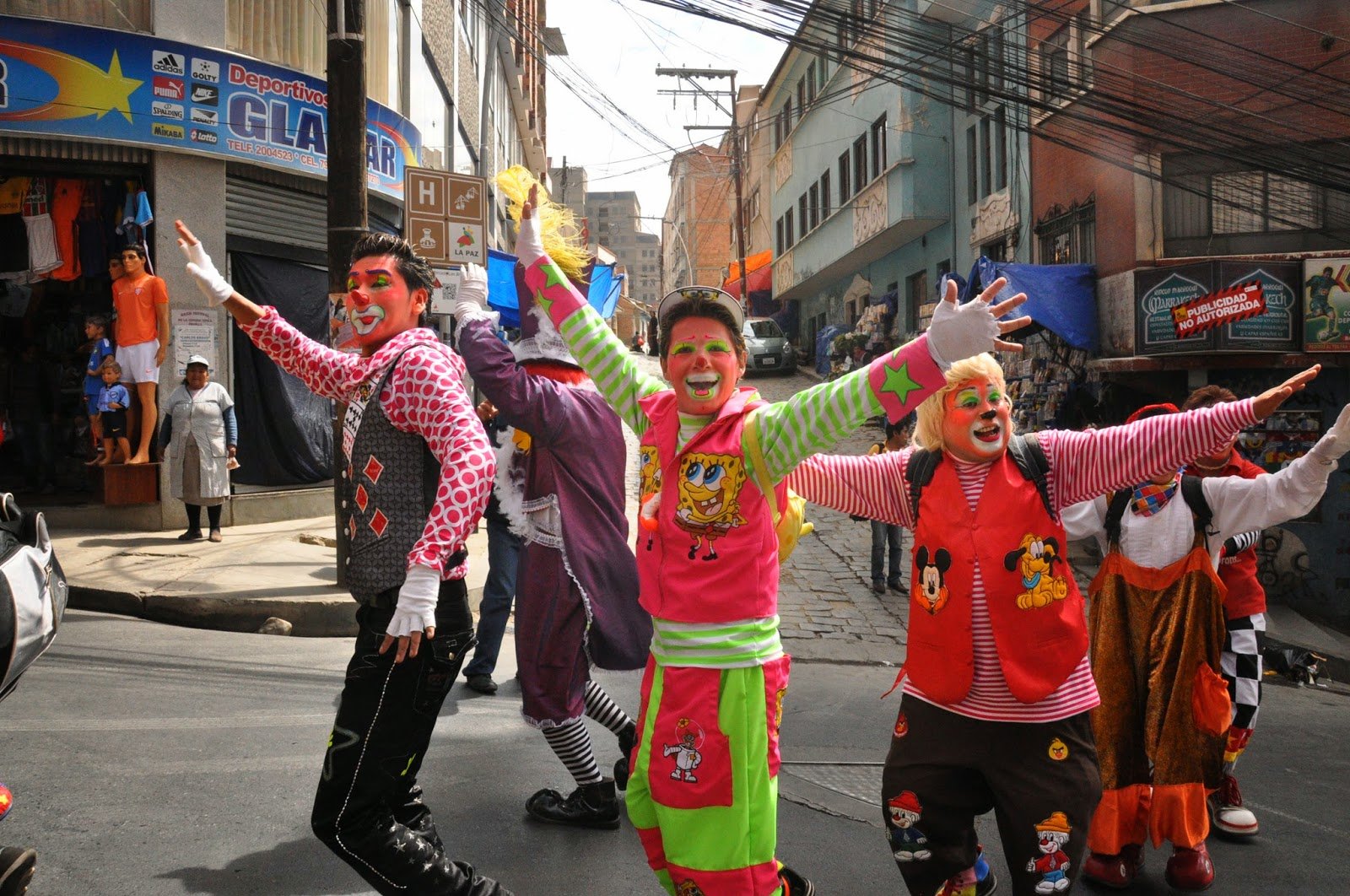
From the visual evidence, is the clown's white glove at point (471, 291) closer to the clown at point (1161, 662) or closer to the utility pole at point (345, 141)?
the clown at point (1161, 662)

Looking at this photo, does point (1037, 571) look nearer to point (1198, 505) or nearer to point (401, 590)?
point (1198, 505)

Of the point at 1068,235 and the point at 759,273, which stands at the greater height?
the point at 759,273

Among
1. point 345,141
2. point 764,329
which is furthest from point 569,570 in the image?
point 764,329

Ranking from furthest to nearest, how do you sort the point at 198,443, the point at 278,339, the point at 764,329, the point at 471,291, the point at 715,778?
1. the point at 764,329
2. the point at 198,443
3. the point at 471,291
4. the point at 278,339
5. the point at 715,778

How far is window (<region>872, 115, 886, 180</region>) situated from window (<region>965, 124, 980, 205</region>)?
9.56ft

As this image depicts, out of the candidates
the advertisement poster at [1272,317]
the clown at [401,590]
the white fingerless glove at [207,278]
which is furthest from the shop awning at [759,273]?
the clown at [401,590]

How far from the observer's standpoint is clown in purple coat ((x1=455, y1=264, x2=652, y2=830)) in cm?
413

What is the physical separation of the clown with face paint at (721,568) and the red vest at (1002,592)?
0.45 m

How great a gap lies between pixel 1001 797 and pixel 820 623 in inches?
231

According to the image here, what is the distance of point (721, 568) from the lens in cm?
288

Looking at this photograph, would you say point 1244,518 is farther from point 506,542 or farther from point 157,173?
point 157,173

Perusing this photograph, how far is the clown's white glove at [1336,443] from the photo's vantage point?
10.2 feet

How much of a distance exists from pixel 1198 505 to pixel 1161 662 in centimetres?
57

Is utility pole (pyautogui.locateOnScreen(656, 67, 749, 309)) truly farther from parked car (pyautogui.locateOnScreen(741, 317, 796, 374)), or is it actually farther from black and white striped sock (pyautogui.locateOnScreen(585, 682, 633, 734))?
black and white striped sock (pyautogui.locateOnScreen(585, 682, 633, 734))
